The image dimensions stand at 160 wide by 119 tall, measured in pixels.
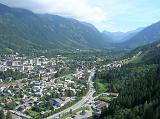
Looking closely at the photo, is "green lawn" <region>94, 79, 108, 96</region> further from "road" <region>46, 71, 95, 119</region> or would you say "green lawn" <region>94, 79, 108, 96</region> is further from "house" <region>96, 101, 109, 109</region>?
"house" <region>96, 101, 109, 109</region>

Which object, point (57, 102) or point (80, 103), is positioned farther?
point (80, 103)

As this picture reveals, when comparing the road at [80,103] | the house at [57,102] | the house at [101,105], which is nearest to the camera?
the road at [80,103]

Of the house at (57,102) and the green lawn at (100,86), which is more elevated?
the green lawn at (100,86)

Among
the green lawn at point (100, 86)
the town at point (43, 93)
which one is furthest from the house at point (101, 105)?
the green lawn at point (100, 86)

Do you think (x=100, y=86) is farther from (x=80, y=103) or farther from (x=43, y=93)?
(x=80, y=103)

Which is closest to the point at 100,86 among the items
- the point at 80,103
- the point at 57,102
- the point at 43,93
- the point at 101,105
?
the point at 43,93

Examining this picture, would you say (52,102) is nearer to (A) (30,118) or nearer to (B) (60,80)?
(A) (30,118)

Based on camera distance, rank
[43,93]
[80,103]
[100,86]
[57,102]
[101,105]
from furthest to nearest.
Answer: [100,86] < [43,93] < [80,103] < [57,102] < [101,105]

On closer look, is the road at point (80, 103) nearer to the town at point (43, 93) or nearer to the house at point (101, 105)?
the town at point (43, 93)

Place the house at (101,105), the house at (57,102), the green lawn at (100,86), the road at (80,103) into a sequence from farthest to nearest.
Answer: the green lawn at (100,86) → the house at (57,102) → the house at (101,105) → the road at (80,103)

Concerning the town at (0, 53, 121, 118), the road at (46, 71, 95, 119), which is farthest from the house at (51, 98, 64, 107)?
the road at (46, 71, 95, 119)

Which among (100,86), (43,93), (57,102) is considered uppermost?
(100,86)

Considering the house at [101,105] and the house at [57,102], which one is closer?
the house at [101,105]

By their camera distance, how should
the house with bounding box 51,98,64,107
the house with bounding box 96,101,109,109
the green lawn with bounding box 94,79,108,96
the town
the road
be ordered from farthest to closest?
the green lawn with bounding box 94,79,108,96 → the house with bounding box 51,98,64,107 → the house with bounding box 96,101,109,109 → the town → the road
